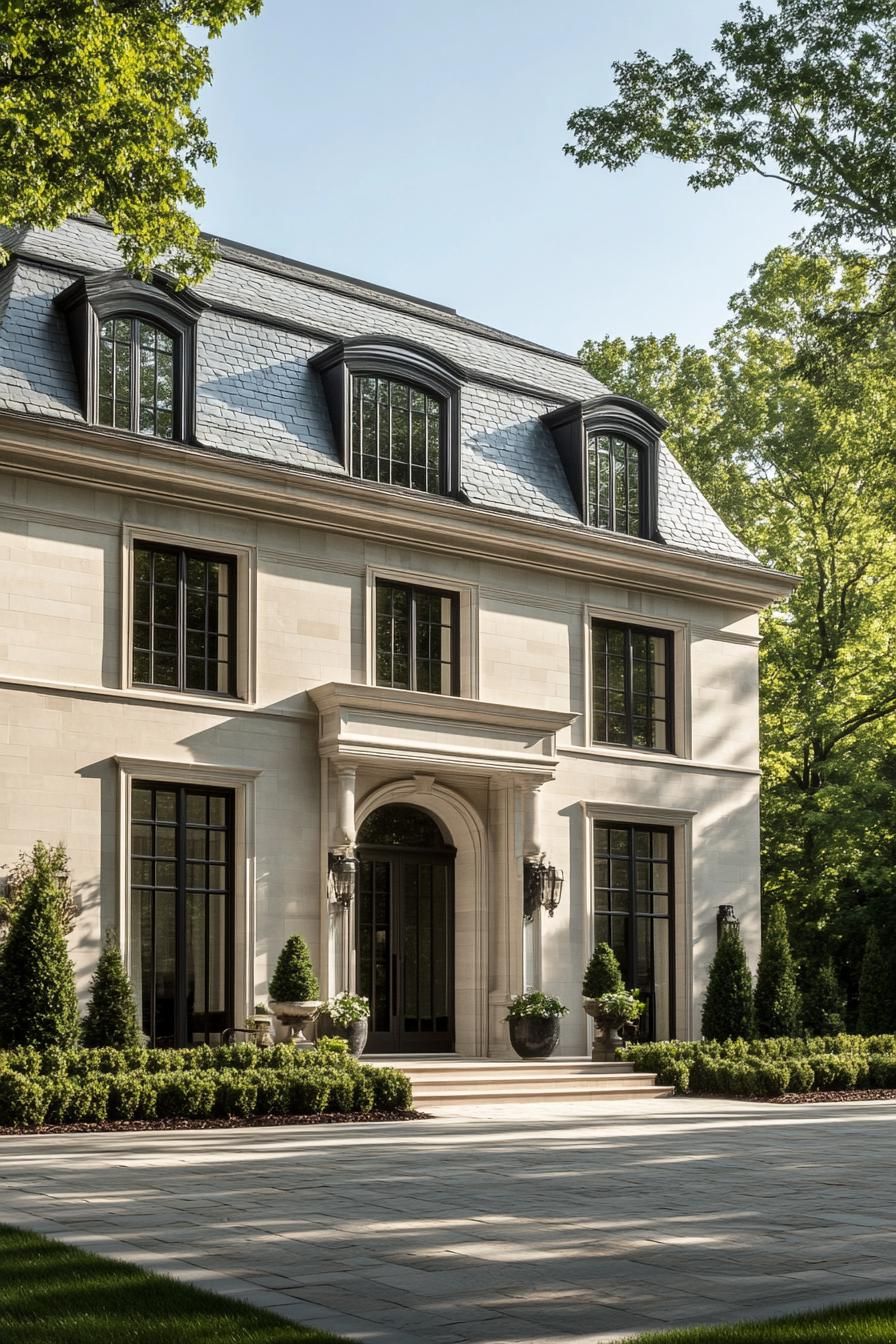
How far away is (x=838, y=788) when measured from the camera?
107 feet

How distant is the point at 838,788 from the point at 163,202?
839 inches

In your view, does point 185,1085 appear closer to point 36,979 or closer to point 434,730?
point 36,979

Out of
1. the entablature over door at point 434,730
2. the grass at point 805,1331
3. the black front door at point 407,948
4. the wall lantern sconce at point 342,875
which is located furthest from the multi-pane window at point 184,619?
the grass at point 805,1331

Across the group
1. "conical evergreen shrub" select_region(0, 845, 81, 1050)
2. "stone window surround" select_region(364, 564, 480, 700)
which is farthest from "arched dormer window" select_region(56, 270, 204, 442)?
"conical evergreen shrub" select_region(0, 845, 81, 1050)

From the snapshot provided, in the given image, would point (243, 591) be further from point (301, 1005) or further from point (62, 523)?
point (301, 1005)

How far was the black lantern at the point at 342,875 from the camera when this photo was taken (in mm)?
21750

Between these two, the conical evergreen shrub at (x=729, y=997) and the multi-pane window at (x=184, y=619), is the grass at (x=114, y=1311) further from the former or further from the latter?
the conical evergreen shrub at (x=729, y=997)

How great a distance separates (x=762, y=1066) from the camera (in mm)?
21688

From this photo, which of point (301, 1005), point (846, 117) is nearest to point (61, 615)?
point (301, 1005)

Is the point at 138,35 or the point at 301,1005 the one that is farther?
the point at 301,1005

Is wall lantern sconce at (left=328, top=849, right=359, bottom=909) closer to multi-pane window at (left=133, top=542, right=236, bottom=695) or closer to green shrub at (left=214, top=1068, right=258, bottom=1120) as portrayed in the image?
multi-pane window at (left=133, top=542, right=236, bottom=695)

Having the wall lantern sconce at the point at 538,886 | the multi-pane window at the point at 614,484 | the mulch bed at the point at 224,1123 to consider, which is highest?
the multi-pane window at the point at 614,484

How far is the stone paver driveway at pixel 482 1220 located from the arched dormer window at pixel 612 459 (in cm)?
1291

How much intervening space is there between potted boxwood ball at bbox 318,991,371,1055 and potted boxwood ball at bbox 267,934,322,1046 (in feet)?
0.75
